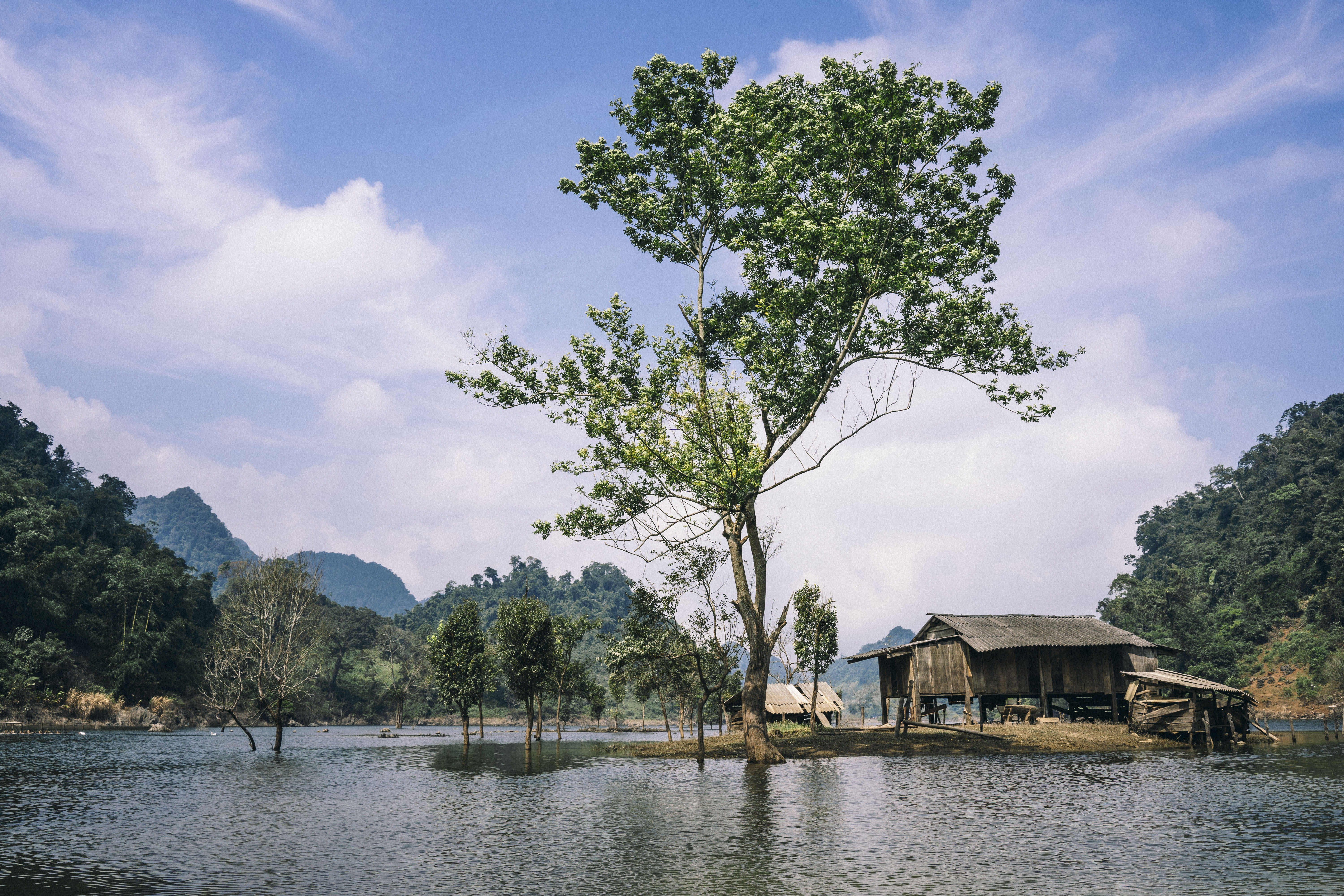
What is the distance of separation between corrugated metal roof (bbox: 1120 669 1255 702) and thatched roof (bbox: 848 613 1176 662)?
2.57 metres

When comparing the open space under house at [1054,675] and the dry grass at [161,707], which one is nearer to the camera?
the open space under house at [1054,675]

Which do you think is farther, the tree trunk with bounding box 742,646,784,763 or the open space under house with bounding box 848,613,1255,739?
Answer: the open space under house with bounding box 848,613,1255,739

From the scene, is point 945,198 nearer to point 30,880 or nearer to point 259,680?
point 30,880

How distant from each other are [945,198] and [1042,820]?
27285 millimetres

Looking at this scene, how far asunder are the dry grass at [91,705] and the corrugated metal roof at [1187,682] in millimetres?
106952

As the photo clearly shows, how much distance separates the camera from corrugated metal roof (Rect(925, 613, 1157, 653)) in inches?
1933

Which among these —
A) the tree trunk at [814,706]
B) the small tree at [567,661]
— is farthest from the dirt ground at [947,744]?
the small tree at [567,661]

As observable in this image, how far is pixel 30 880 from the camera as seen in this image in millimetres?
14383

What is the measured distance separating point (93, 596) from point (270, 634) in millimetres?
60954

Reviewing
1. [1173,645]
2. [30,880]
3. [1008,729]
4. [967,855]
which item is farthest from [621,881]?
[1173,645]

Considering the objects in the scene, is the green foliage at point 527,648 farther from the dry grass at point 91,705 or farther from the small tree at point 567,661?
the dry grass at point 91,705

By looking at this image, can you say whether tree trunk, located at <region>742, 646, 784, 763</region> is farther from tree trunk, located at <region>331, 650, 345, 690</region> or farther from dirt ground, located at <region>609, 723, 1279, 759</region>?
tree trunk, located at <region>331, 650, 345, 690</region>

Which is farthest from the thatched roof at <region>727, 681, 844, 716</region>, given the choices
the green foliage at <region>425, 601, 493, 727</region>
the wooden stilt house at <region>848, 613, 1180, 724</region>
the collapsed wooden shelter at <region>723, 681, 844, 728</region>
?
the green foliage at <region>425, 601, 493, 727</region>

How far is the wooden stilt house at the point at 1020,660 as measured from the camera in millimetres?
50438
